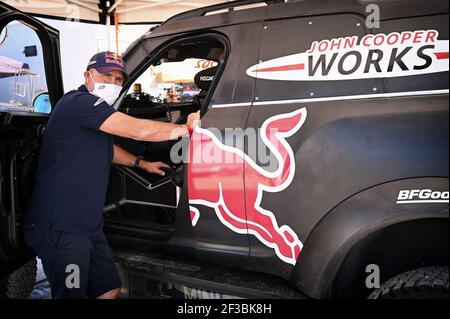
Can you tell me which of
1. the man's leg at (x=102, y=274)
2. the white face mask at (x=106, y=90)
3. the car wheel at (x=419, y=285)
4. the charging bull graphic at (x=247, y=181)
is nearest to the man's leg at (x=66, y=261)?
the man's leg at (x=102, y=274)

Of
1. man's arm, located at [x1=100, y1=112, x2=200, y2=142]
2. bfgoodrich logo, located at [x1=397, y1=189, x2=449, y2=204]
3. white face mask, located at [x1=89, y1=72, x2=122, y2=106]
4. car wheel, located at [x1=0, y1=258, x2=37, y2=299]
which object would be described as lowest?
car wheel, located at [x1=0, y1=258, x2=37, y2=299]

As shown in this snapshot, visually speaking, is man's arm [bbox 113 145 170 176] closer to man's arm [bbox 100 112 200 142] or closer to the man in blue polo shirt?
the man in blue polo shirt

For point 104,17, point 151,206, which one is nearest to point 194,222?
point 151,206

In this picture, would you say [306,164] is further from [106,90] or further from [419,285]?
[106,90]

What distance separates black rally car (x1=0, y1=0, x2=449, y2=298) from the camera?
152 centimetres

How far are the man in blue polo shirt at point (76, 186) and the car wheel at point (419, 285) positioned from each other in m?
1.19

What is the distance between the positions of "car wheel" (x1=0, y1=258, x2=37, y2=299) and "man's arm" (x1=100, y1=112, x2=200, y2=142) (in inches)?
51.0

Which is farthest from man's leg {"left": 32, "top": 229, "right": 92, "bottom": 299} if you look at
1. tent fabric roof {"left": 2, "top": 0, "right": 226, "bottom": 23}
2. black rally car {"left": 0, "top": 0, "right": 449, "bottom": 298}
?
tent fabric roof {"left": 2, "top": 0, "right": 226, "bottom": 23}

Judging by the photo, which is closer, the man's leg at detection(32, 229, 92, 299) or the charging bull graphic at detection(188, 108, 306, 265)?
the charging bull graphic at detection(188, 108, 306, 265)

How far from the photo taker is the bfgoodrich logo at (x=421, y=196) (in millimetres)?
1439

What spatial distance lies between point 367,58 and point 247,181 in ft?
2.48

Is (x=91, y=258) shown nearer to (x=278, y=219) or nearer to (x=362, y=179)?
(x=278, y=219)

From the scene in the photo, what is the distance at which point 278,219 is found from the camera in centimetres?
178
